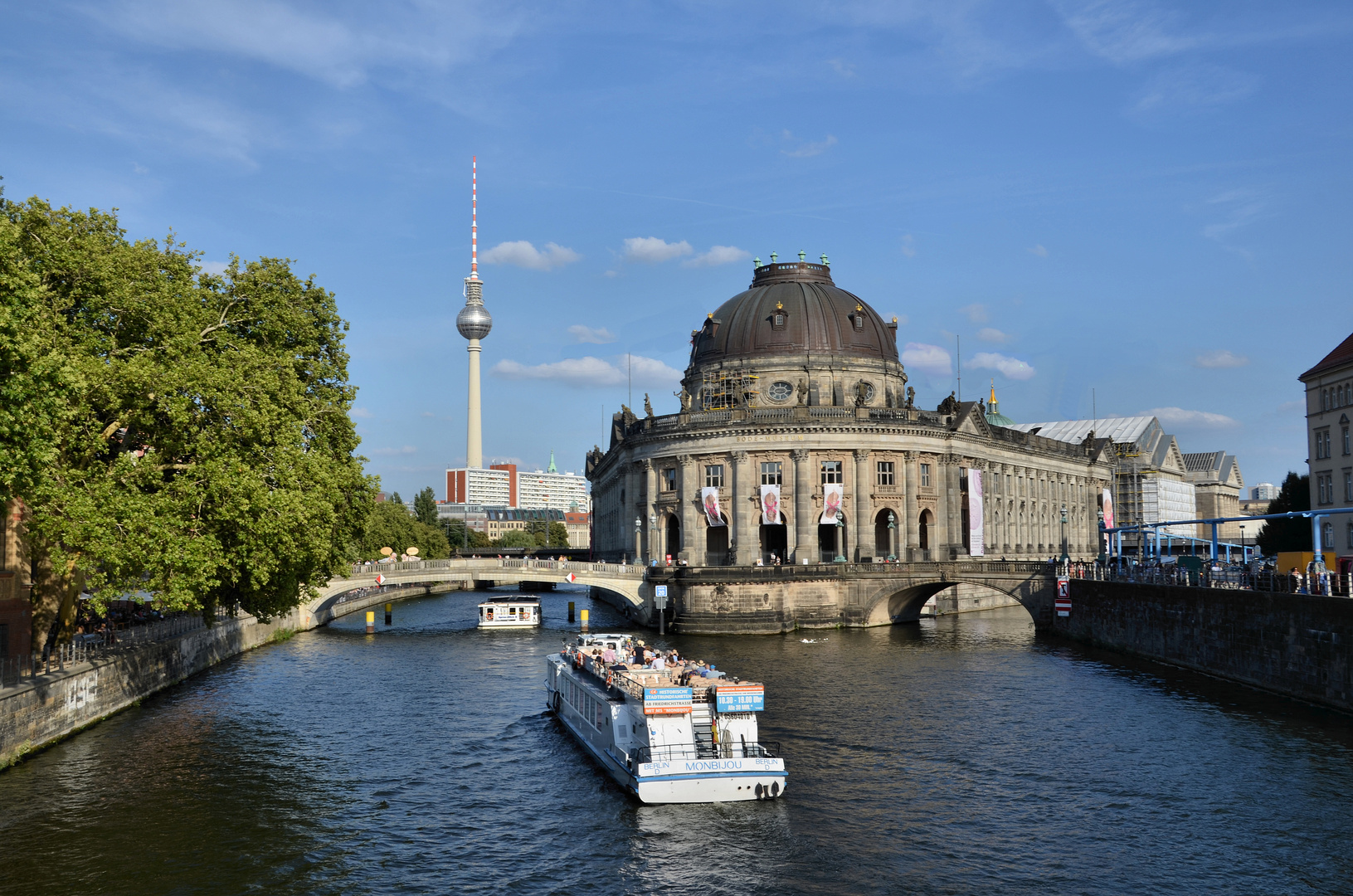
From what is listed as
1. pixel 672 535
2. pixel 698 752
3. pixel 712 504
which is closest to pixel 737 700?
pixel 698 752

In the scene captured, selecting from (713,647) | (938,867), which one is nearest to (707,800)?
(938,867)

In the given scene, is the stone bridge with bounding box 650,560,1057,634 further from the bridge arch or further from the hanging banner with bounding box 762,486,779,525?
the hanging banner with bounding box 762,486,779,525

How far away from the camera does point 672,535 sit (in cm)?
11225

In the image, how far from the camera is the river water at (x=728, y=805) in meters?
31.2

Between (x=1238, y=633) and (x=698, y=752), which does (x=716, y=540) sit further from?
(x=698, y=752)

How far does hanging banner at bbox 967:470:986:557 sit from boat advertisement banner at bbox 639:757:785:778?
73.8 meters

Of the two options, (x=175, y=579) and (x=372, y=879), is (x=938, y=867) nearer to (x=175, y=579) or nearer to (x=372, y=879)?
(x=372, y=879)

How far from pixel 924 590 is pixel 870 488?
1111cm

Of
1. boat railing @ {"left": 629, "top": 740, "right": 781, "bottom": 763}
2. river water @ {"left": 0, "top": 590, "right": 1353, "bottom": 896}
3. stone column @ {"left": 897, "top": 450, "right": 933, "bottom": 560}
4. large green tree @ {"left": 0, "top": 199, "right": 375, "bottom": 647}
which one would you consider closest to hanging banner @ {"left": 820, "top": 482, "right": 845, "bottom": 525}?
stone column @ {"left": 897, "top": 450, "right": 933, "bottom": 560}

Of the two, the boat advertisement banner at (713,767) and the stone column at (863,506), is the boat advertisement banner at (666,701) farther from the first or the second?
the stone column at (863,506)

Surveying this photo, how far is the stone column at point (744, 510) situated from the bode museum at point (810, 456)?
0.40ft

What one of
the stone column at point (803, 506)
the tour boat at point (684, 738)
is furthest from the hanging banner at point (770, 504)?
the tour boat at point (684, 738)

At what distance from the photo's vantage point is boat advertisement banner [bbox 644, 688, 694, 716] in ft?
128

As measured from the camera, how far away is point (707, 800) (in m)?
37.9
